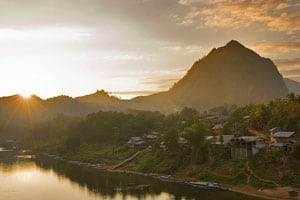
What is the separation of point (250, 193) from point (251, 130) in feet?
72.7

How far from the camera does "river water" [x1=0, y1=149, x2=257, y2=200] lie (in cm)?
5291

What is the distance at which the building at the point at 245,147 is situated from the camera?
56.8m

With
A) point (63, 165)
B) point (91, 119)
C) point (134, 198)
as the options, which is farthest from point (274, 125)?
point (91, 119)

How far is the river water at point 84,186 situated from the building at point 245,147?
887 cm

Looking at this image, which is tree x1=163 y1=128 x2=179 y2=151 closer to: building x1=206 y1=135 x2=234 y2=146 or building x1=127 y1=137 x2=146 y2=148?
building x1=206 y1=135 x2=234 y2=146

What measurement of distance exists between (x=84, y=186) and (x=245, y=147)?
92.8 feet

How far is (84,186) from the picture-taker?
63.6 metres

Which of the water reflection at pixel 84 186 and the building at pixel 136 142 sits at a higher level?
the building at pixel 136 142

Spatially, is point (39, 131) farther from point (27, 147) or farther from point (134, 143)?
point (134, 143)

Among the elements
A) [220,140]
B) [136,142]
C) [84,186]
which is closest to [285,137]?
[220,140]

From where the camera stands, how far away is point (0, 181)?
2712 inches

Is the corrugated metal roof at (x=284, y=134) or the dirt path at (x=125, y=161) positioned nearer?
the corrugated metal roof at (x=284, y=134)

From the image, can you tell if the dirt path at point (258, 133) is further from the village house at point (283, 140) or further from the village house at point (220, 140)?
the village house at point (220, 140)

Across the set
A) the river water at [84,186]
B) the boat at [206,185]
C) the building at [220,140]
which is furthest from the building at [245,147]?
the river water at [84,186]
